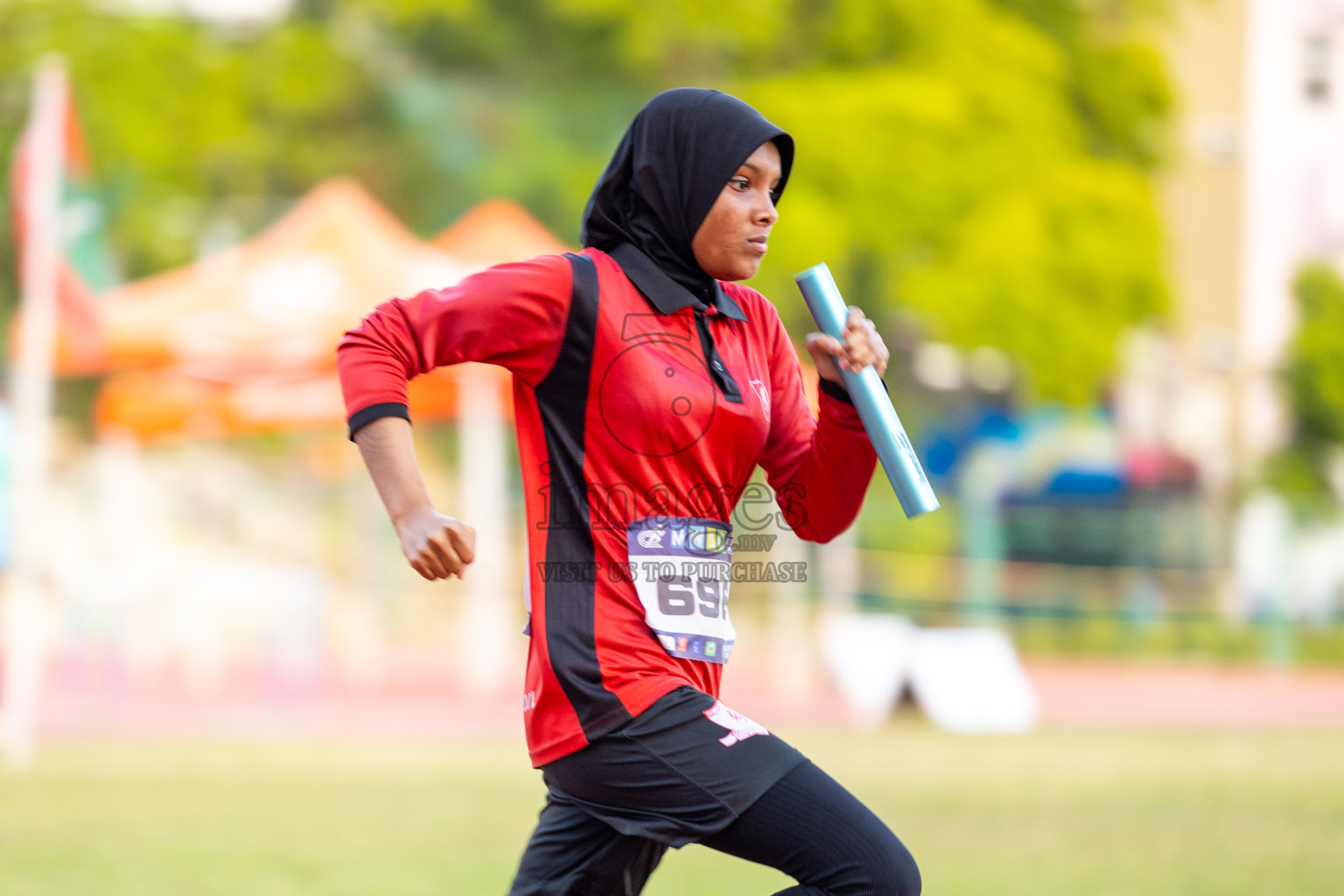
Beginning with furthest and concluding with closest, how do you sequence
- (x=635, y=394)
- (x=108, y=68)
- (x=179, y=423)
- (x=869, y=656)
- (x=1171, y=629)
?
(x=108, y=68), (x=1171, y=629), (x=179, y=423), (x=869, y=656), (x=635, y=394)

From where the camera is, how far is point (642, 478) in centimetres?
281

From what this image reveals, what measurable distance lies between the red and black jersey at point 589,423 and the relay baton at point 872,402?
124 mm

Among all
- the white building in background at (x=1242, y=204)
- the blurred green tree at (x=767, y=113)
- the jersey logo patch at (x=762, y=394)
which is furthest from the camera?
the white building in background at (x=1242, y=204)

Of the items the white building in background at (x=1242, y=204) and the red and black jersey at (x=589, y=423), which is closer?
the red and black jersey at (x=589, y=423)

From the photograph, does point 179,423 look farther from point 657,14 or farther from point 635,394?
point 635,394

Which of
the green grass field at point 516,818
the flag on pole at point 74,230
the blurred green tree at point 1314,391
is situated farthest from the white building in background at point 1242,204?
the flag on pole at point 74,230

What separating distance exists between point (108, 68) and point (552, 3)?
18.0ft

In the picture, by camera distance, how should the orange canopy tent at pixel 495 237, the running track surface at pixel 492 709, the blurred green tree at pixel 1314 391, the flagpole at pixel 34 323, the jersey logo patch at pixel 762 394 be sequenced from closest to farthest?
the jersey logo patch at pixel 762 394 < the flagpole at pixel 34 323 < the running track surface at pixel 492 709 < the orange canopy tent at pixel 495 237 < the blurred green tree at pixel 1314 391

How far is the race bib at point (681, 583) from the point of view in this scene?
2797 millimetres

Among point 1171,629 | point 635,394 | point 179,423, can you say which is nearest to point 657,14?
point 179,423

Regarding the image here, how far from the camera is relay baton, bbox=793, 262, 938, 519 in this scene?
2811 mm

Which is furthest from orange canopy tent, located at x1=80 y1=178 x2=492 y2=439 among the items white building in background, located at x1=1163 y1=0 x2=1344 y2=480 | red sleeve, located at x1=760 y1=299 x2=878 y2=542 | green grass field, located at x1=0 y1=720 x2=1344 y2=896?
white building in background, located at x1=1163 y1=0 x2=1344 y2=480

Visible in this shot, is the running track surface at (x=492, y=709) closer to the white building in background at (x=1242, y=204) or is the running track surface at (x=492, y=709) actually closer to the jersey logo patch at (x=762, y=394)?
the jersey logo patch at (x=762, y=394)

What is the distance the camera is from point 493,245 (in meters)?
13.3
